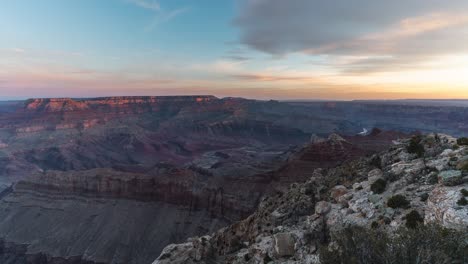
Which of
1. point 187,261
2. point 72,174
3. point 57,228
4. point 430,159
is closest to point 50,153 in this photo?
point 72,174

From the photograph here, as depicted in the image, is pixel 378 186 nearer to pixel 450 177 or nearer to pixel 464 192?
pixel 450 177

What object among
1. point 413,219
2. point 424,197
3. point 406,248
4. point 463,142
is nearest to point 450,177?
point 424,197

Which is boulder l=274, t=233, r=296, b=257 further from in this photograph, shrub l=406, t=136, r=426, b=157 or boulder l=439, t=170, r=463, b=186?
shrub l=406, t=136, r=426, b=157

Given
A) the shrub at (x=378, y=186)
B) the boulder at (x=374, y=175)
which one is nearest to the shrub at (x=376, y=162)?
the boulder at (x=374, y=175)

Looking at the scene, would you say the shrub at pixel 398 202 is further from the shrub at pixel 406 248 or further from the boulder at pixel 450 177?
the shrub at pixel 406 248

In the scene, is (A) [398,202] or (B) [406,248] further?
(A) [398,202]

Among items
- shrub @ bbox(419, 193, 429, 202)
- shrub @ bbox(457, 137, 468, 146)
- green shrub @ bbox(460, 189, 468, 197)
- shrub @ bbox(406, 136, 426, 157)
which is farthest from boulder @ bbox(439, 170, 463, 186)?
shrub @ bbox(406, 136, 426, 157)
